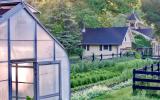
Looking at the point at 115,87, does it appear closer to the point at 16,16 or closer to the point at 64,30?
the point at 16,16

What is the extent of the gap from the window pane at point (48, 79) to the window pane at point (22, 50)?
79cm

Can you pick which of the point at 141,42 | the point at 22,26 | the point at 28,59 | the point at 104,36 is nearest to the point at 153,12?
the point at 141,42

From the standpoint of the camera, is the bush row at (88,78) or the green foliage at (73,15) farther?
the green foliage at (73,15)

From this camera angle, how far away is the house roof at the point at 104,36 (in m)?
48.1

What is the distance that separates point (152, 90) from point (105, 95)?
2.12m

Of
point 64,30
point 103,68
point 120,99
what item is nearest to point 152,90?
point 120,99

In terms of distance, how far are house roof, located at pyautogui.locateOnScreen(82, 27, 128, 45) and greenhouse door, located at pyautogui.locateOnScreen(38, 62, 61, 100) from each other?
32544 millimetres

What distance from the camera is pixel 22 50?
1395 centimetres

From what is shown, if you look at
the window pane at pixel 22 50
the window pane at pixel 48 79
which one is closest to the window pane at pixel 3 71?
the window pane at pixel 22 50

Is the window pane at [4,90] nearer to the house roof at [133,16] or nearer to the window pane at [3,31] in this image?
the window pane at [3,31]

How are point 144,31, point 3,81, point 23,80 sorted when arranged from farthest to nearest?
point 144,31 < point 23,80 < point 3,81

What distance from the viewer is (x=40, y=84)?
48.0ft

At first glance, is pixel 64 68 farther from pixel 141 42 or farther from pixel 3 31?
pixel 141 42

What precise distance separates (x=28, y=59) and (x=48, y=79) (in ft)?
4.35
